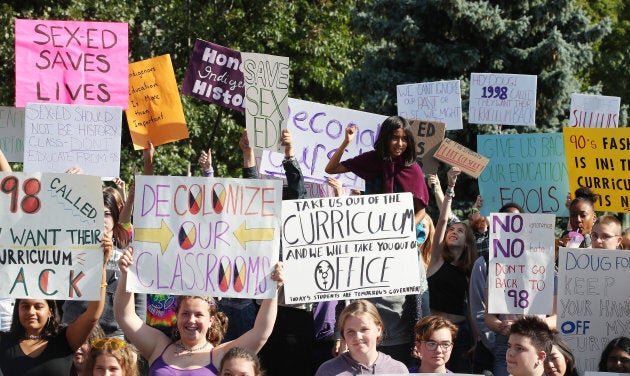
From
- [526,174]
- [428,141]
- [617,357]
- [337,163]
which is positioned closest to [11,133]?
[337,163]

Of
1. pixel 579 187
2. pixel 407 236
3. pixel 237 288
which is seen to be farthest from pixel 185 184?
pixel 579 187

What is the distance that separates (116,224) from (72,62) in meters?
2.18

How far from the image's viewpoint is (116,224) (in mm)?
7555

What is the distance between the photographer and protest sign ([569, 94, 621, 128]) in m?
11.4

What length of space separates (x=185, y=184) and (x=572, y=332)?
2.65 metres

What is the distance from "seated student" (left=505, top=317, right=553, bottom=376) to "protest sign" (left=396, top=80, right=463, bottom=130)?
5.17 meters

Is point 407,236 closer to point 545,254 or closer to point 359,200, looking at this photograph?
point 359,200

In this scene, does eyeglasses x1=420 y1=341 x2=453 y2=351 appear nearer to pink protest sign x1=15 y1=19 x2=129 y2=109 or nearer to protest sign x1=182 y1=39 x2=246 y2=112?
protest sign x1=182 y1=39 x2=246 y2=112

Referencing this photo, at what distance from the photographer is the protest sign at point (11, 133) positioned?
31.6 ft

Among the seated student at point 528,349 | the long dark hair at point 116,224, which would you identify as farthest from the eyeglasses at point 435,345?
the long dark hair at point 116,224

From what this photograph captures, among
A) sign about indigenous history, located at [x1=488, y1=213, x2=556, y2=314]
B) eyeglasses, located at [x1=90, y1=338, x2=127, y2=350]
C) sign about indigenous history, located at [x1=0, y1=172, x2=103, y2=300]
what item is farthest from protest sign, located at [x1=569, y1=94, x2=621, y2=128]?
eyeglasses, located at [x1=90, y1=338, x2=127, y2=350]

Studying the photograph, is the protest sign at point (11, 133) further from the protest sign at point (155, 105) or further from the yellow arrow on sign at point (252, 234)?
the yellow arrow on sign at point (252, 234)

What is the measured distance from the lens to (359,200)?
7.01m

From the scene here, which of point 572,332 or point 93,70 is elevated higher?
point 93,70
